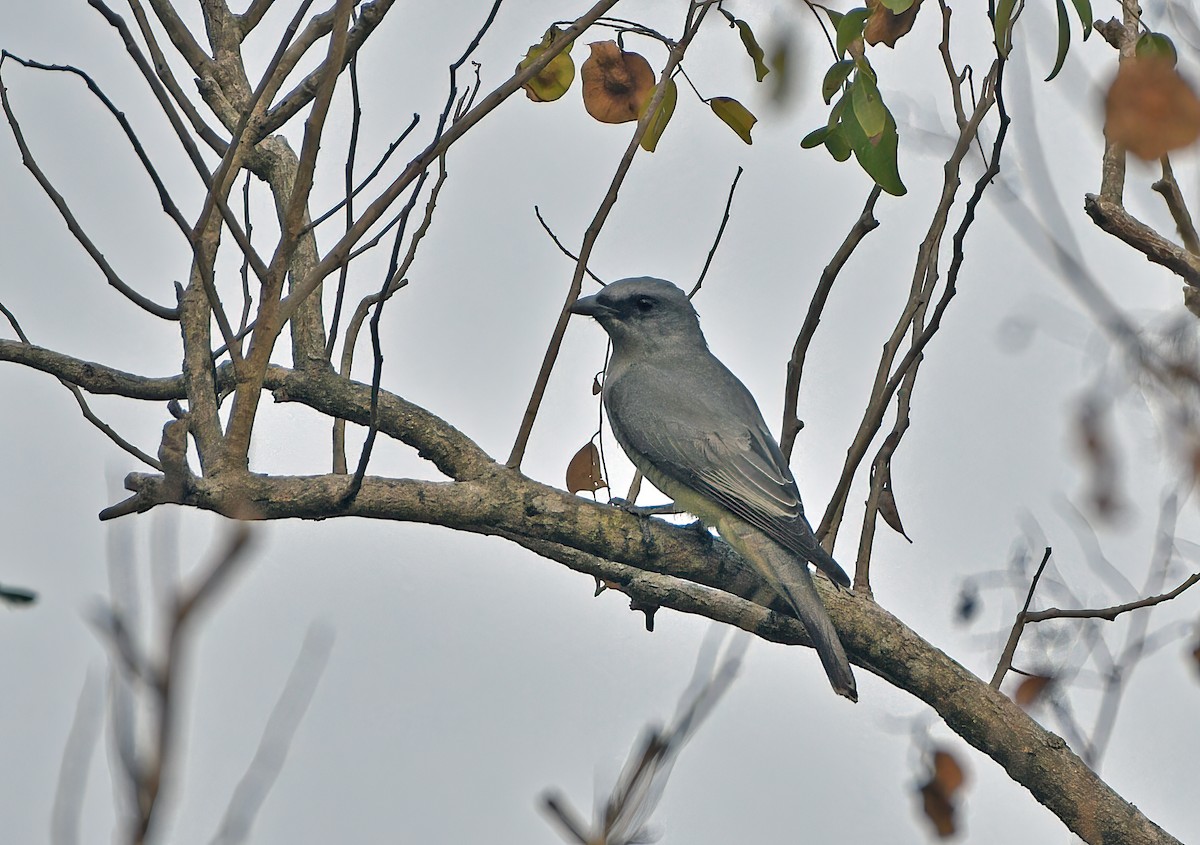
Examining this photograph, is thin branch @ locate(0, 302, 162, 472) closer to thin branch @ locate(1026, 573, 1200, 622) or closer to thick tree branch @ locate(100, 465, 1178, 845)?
thick tree branch @ locate(100, 465, 1178, 845)

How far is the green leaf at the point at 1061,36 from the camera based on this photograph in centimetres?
336

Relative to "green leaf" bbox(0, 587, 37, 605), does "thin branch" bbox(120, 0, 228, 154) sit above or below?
above

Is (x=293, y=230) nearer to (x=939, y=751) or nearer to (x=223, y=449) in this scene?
(x=223, y=449)

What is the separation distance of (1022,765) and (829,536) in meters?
1.24

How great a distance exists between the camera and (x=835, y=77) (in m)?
3.86

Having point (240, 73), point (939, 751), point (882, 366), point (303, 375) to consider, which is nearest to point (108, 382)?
point (303, 375)

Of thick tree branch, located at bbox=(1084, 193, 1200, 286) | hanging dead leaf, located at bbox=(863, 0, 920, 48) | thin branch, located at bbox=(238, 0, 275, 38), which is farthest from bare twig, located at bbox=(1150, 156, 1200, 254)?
thin branch, located at bbox=(238, 0, 275, 38)

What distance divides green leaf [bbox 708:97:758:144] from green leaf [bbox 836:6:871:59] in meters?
0.95

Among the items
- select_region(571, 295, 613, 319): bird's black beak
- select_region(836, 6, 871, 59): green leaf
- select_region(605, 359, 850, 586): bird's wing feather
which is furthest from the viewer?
select_region(571, 295, 613, 319): bird's black beak

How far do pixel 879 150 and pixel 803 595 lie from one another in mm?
1653

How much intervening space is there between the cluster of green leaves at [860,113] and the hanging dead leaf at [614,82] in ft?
3.03

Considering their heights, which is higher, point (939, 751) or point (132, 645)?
point (939, 751)

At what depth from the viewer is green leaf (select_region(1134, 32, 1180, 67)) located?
3.73 meters

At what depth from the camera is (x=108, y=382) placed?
14.3 feet
